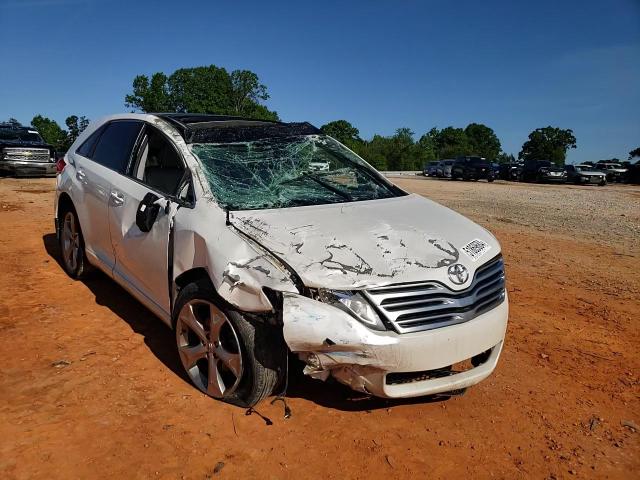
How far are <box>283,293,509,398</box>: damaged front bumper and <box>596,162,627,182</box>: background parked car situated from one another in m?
34.8

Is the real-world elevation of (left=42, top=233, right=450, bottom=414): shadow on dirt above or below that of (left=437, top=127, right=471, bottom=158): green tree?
below

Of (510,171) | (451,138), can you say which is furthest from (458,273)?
(451,138)

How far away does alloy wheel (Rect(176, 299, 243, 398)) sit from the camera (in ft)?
9.44

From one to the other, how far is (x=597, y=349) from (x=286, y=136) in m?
3.04

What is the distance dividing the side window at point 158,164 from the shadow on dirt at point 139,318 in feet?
3.85

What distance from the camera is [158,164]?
3803 mm

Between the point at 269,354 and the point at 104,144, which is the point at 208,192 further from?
the point at 104,144

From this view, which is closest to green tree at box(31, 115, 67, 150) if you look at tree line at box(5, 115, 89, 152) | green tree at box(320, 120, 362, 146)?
tree line at box(5, 115, 89, 152)

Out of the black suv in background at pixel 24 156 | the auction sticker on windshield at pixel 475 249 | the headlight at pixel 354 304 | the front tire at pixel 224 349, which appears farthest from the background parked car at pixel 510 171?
the headlight at pixel 354 304

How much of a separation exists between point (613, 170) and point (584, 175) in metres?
5.96

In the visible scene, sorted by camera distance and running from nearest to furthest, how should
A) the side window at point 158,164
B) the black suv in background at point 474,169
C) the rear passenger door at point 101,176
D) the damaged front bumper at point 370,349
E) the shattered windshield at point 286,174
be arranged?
the damaged front bumper at point 370,349 < the shattered windshield at point 286,174 < the side window at point 158,164 < the rear passenger door at point 101,176 < the black suv in background at point 474,169

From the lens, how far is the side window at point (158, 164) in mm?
3528

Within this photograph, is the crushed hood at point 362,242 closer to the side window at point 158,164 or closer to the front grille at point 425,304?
the front grille at point 425,304

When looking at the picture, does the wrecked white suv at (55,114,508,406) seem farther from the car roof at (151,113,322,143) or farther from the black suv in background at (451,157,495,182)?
the black suv in background at (451,157,495,182)
